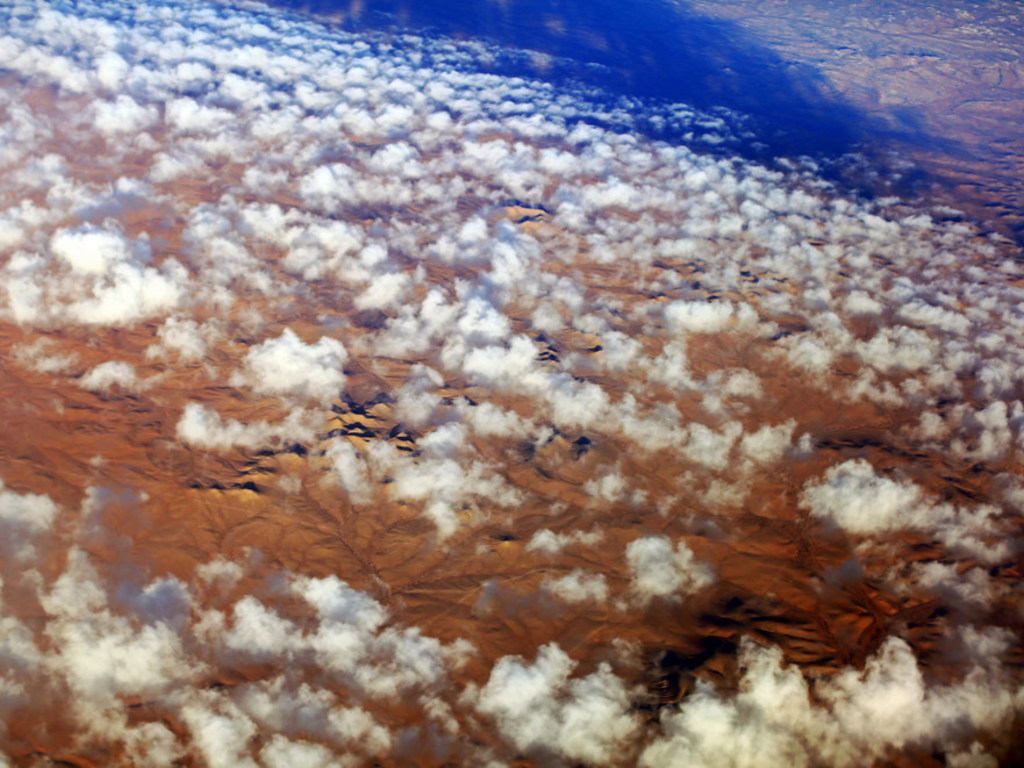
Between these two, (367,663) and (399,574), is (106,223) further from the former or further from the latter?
(367,663)

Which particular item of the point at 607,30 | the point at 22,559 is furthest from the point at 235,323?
the point at 607,30

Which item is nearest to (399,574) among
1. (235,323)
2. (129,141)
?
(235,323)

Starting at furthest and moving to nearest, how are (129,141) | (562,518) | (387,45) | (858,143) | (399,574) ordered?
(387,45)
(858,143)
(129,141)
(562,518)
(399,574)

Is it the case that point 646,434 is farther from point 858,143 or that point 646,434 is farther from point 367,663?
point 858,143

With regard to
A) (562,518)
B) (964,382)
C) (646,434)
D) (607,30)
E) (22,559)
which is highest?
(607,30)

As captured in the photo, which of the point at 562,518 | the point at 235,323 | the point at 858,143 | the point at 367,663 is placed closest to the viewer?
the point at 367,663

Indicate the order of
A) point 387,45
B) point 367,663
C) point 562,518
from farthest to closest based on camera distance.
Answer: point 387,45 → point 562,518 → point 367,663

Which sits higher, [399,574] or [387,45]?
[387,45]

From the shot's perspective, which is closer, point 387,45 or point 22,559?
point 22,559

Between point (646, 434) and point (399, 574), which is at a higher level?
point (646, 434)

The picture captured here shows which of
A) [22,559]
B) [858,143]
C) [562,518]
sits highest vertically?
[858,143]
